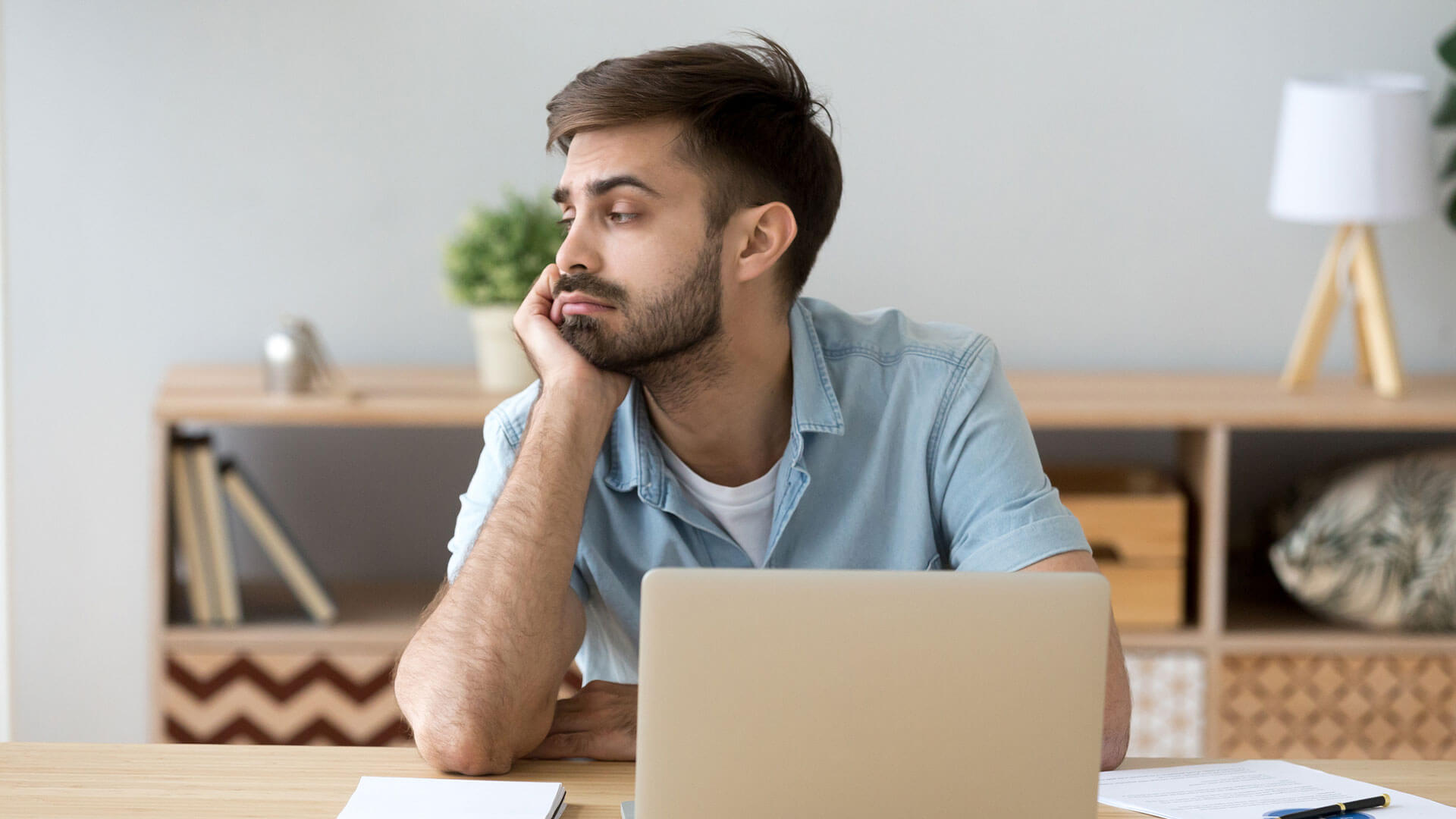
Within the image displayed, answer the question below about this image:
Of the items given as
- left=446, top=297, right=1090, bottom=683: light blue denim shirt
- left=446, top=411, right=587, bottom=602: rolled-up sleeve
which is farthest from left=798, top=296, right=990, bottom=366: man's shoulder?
left=446, top=411, right=587, bottom=602: rolled-up sleeve

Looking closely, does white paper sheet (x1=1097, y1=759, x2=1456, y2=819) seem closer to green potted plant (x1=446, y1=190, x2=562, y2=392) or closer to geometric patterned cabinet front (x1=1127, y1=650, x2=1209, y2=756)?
geometric patterned cabinet front (x1=1127, y1=650, x2=1209, y2=756)

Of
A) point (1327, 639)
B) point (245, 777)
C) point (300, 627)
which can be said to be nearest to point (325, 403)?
point (300, 627)

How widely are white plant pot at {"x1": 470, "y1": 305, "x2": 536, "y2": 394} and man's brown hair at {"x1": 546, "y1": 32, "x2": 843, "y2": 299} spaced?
0.76m

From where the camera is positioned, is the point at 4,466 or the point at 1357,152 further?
the point at 4,466

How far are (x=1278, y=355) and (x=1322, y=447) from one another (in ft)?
0.61

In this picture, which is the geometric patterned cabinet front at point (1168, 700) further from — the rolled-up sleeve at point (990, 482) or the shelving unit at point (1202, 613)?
the rolled-up sleeve at point (990, 482)

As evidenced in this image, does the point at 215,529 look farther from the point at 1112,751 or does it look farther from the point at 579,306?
the point at 1112,751

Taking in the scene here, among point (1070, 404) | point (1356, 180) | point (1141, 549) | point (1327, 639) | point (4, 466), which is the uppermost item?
point (1356, 180)

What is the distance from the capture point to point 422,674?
120 cm

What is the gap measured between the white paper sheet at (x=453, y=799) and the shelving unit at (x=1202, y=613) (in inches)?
41.4

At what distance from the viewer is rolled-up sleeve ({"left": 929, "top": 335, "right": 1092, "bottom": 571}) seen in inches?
51.3

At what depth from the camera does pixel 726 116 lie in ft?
4.59

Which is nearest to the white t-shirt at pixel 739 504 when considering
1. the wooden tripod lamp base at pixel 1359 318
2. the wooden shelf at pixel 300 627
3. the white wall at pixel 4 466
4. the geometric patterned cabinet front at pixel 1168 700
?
the wooden shelf at pixel 300 627

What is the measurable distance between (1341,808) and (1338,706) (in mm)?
1290
